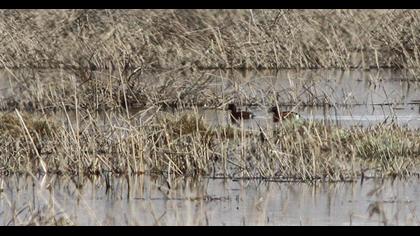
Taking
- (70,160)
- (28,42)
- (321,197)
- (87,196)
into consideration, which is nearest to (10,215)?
(87,196)

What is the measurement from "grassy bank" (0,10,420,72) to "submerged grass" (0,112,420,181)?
8.36 m

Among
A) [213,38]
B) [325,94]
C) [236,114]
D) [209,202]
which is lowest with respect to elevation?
[209,202]

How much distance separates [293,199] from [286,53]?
467 inches

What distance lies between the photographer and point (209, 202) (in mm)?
10086

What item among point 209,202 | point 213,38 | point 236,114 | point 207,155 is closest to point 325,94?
point 236,114

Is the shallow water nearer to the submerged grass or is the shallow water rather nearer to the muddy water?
the submerged grass

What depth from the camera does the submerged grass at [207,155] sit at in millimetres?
10961

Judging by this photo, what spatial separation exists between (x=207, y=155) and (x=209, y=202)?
3.60ft

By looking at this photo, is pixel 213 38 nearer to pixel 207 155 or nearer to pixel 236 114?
pixel 236 114

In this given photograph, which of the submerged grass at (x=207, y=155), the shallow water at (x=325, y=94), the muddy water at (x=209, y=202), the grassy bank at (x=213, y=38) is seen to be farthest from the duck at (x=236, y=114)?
the grassy bank at (x=213, y=38)

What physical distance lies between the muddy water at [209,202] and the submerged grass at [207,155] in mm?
178

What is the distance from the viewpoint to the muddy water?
369 inches

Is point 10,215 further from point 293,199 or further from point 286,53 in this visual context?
point 286,53

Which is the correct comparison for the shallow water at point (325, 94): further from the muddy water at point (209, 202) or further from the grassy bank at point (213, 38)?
the muddy water at point (209, 202)
